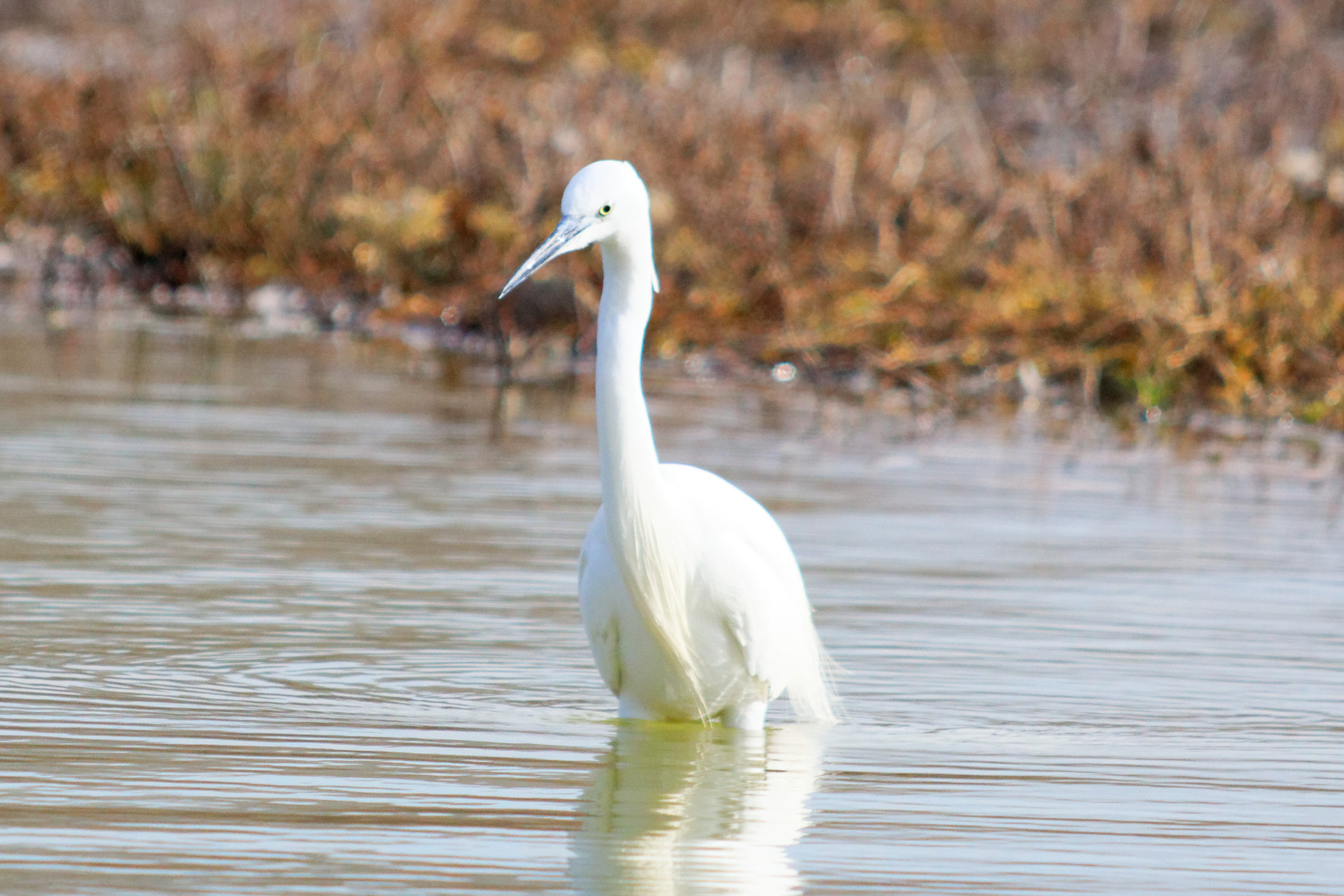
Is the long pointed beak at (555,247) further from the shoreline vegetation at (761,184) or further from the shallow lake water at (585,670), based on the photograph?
the shoreline vegetation at (761,184)

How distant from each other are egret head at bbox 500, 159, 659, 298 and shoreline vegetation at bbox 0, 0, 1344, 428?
6884 mm

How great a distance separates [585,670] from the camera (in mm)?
6074

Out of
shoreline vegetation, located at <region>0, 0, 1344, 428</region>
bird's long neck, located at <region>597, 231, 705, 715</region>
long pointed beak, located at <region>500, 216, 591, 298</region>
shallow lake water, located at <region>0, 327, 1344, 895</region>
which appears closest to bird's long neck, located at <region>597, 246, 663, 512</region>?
bird's long neck, located at <region>597, 231, 705, 715</region>

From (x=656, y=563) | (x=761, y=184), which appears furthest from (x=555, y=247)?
(x=761, y=184)

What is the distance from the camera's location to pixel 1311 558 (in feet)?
26.1

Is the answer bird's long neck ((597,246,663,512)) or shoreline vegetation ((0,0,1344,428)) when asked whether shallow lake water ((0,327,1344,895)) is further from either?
shoreline vegetation ((0,0,1344,428))

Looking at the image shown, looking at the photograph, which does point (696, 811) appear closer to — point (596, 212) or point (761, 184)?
point (596, 212)

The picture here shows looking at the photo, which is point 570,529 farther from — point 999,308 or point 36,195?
point 36,195

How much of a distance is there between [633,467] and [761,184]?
9.89 meters

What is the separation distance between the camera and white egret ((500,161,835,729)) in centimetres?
516

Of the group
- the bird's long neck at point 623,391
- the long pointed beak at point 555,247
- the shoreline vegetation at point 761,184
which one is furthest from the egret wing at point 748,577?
the shoreline vegetation at point 761,184

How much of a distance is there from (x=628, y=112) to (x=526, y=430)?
6.66 meters

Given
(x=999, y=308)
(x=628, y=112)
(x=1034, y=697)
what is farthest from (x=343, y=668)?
Result: (x=628, y=112)

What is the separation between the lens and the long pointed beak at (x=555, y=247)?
500cm
